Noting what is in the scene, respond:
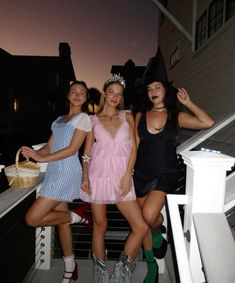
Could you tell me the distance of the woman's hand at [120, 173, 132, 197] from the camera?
2670 millimetres

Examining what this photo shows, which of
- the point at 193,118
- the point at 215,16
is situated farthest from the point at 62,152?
the point at 215,16

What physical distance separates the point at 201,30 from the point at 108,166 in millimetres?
7949

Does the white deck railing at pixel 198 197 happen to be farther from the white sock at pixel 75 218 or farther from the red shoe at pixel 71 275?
the red shoe at pixel 71 275

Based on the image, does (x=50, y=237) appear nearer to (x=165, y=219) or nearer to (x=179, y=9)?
(x=165, y=219)

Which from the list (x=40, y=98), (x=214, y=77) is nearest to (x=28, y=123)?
(x=40, y=98)

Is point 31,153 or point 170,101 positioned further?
point 170,101

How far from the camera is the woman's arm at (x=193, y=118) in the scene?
2750mm

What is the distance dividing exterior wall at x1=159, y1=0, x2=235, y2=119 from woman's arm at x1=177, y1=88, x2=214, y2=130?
4045 millimetres

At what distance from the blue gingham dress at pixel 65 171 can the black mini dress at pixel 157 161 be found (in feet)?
1.94

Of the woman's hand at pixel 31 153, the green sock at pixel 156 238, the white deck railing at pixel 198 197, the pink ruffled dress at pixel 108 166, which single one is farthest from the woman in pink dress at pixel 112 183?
the white deck railing at pixel 198 197

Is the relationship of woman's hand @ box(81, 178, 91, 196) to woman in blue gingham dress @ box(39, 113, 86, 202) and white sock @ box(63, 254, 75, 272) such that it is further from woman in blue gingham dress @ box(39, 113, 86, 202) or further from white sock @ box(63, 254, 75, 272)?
white sock @ box(63, 254, 75, 272)

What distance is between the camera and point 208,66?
804 cm

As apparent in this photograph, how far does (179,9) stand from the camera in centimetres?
1170

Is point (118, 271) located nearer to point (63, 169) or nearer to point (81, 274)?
point (81, 274)
